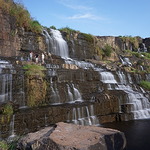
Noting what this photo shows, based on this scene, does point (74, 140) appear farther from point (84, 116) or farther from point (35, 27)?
point (35, 27)

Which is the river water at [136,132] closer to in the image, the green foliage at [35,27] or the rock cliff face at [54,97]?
the rock cliff face at [54,97]

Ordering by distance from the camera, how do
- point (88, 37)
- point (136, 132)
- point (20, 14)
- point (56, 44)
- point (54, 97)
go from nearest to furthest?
point (136, 132), point (54, 97), point (20, 14), point (56, 44), point (88, 37)

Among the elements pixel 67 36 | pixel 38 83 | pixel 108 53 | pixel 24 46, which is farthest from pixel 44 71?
pixel 108 53

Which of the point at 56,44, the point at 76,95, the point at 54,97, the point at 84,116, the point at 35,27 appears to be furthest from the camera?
the point at 56,44

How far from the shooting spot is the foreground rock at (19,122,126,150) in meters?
4.17

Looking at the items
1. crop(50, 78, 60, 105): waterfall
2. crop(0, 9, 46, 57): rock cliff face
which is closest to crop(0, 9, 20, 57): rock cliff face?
crop(0, 9, 46, 57): rock cliff face

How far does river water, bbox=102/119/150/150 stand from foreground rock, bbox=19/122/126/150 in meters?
1.01

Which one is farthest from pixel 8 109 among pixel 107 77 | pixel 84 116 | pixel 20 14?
pixel 20 14

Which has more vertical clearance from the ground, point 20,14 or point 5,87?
point 20,14

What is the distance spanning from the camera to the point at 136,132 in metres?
7.73

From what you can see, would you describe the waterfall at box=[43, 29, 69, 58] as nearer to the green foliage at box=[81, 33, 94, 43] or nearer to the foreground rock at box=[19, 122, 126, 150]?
the green foliage at box=[81, 33, 94, 43]

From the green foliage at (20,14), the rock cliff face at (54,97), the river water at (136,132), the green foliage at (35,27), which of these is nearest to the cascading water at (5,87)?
the rock cliff face at (54,97)

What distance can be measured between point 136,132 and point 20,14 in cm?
1436

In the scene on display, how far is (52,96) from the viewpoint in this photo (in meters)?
10.1
